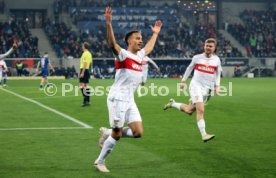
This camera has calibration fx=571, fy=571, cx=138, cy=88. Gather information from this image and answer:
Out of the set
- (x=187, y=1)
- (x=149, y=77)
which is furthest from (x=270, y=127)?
(x=187, y=1)

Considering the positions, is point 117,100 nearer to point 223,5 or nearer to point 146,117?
point 146,117

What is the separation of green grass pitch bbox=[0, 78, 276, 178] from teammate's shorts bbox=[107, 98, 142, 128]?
0.77 meters

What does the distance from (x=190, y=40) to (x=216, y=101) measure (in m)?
36.8

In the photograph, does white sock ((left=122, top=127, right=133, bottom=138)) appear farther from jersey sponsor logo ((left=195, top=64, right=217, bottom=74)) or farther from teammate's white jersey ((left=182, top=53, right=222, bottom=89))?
jersey sponsor logo ((left=195, top=64, right=217, bottom=74))

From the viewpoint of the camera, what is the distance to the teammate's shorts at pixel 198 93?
43.4 ft

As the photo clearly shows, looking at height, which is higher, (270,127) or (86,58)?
(86,58)

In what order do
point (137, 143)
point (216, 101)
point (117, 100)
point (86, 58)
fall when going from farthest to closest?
point (216, 101) < point (86, 58) < point (137, 143) < point (117, 100)

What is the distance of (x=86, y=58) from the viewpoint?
68.1 feet

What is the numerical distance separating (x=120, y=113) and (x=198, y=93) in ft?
15.2

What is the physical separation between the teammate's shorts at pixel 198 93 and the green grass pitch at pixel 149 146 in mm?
871

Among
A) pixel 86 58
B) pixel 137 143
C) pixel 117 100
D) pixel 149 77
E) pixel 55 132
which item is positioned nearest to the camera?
pixel 117 100

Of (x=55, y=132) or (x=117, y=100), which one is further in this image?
(x=55, y=132)

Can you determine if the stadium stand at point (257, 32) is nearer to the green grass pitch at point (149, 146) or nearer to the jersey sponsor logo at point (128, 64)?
the green grass pitch at point (149, 146)

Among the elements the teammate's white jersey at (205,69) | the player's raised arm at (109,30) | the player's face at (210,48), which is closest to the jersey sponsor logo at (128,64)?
the player's raised arm at (109,30)
